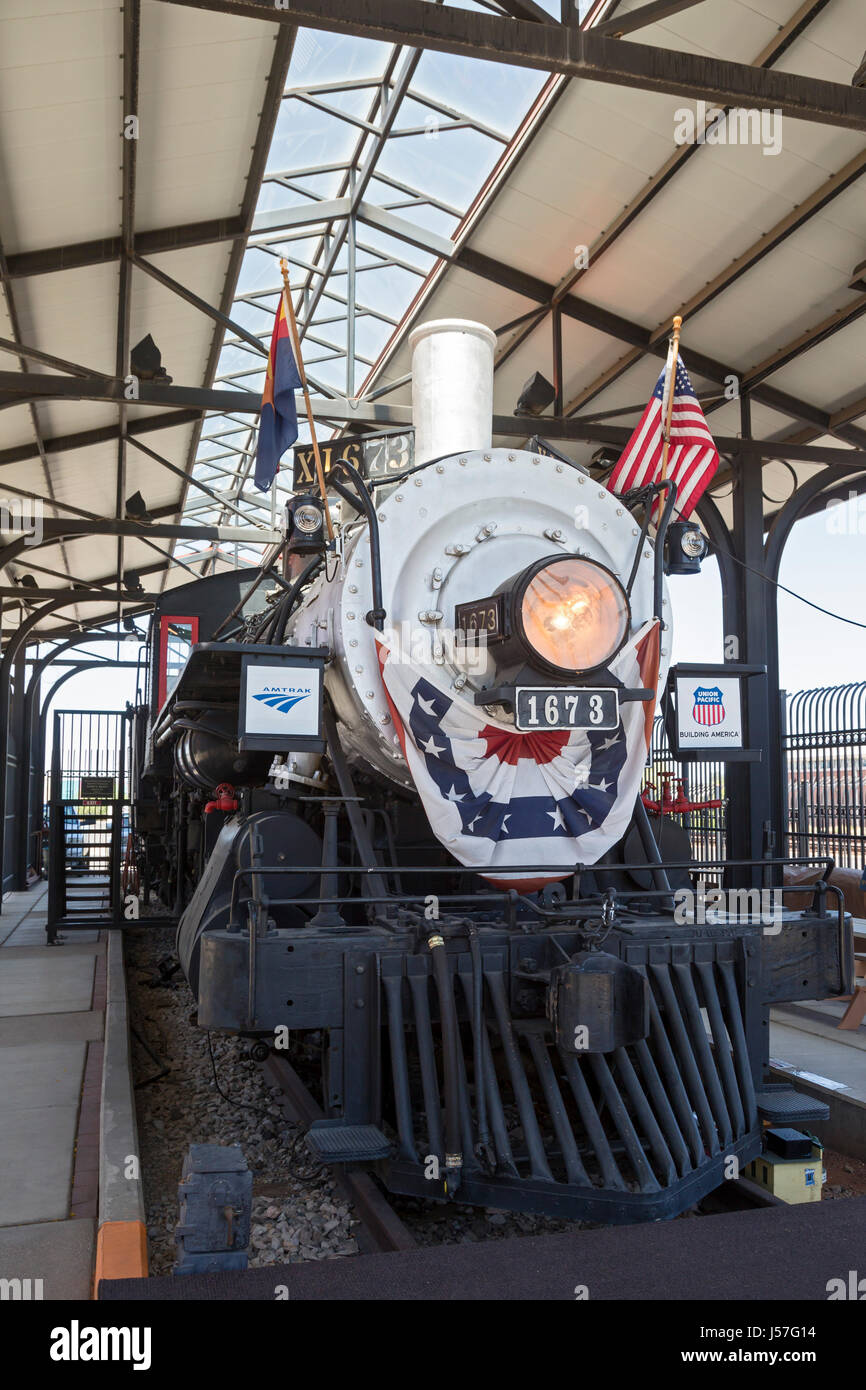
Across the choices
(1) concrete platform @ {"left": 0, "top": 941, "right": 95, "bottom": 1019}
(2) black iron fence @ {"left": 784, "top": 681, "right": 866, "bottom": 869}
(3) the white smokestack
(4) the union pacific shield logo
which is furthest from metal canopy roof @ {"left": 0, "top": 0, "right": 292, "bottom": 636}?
(2) black iron fence @ {"left": 784, "top": 681, "right": 866, "bottom": 869}

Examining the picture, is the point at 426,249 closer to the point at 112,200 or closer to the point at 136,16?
the point at 112,200

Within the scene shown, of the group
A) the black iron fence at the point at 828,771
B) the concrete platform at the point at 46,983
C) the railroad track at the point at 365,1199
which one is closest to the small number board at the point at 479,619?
the railroad track at the point at 365,1199

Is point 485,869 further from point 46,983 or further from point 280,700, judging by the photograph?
point 46,983

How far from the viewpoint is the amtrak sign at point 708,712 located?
455 cm

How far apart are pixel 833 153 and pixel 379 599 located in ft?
17.4

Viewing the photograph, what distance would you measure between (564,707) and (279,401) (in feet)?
7.42

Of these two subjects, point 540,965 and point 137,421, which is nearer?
point 540,965

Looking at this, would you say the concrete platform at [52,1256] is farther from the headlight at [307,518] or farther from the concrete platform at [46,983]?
the concrete platform at [46,983]

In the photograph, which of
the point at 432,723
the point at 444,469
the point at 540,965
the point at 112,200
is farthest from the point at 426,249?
the point at 540,965

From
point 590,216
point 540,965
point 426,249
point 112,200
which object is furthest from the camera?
point 426,249

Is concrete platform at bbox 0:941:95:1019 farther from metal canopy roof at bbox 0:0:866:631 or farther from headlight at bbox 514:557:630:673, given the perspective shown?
headlight at bbox 514:557:630:673

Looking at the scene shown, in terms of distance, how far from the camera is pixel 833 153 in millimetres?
6945

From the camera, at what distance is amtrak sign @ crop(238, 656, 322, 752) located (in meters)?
3.71

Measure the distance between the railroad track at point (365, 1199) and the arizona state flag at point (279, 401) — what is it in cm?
269
